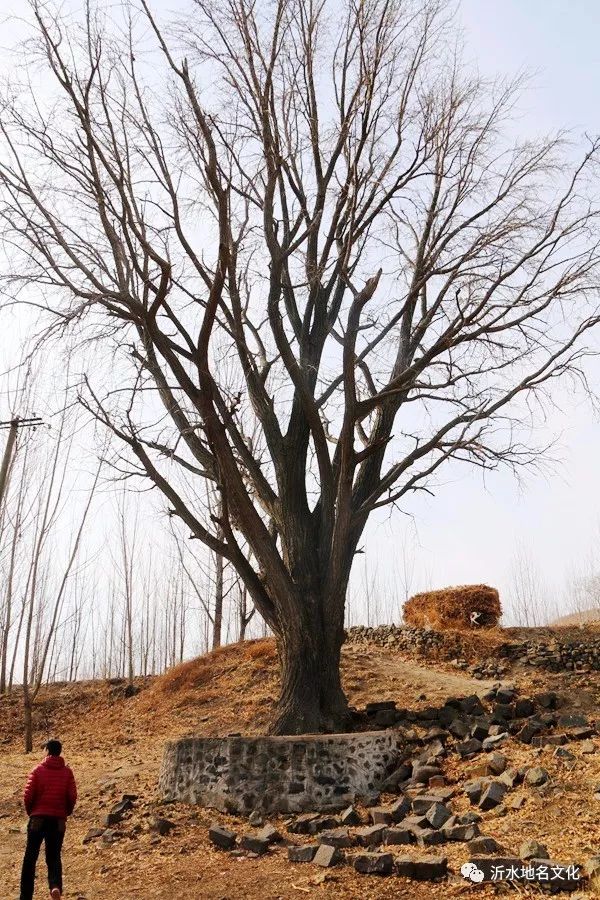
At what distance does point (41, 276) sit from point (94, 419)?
193 centimetres

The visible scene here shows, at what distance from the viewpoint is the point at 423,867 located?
5.35 meters

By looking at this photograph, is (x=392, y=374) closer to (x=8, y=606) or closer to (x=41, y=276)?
(x=41, y=276)

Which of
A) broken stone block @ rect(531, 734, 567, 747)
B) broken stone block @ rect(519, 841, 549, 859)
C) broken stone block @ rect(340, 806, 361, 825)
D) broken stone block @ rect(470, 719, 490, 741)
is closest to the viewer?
broken stone block @ rect(519, 841, 549, 859)

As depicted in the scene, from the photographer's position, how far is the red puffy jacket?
5.98 m

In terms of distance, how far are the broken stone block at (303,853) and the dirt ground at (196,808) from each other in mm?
94

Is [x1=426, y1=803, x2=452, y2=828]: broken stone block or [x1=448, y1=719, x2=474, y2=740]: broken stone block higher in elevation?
[x1=448, y1=719, x2=474, y2=740]: broken stone block

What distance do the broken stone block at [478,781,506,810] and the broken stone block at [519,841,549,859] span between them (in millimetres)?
1333

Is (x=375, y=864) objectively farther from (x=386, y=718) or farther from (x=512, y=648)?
(x=512, y=648)

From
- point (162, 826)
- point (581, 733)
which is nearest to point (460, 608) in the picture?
point (581, 733)

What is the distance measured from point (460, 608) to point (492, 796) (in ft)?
34.5

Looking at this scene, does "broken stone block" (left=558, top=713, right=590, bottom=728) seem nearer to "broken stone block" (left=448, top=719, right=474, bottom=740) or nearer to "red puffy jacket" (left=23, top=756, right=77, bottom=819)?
"broken stone block" (left=448, top=719, right=474, bottom=740)

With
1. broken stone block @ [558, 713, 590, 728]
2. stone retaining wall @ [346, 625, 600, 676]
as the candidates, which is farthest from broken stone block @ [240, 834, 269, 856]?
stone retaining wall @ [346, 625, 600, 676]

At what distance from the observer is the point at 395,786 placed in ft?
26.4

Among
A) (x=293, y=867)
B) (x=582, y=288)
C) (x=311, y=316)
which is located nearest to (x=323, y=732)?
(x=293, y=867)
